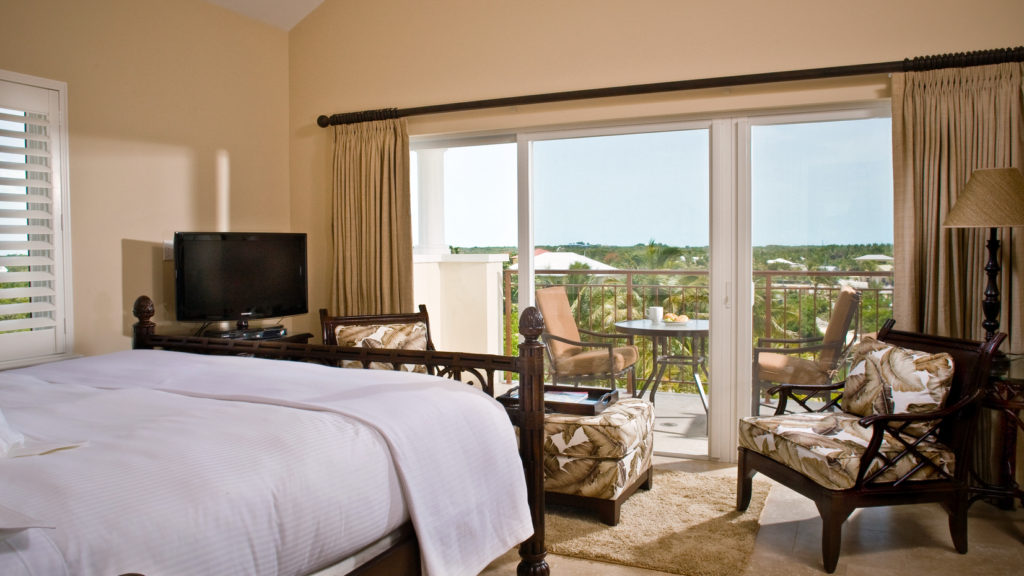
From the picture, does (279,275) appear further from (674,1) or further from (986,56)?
(986,56)

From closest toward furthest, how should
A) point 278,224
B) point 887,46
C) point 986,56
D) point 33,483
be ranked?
point 33,483, point 986,56, point 887,46, point 278,224

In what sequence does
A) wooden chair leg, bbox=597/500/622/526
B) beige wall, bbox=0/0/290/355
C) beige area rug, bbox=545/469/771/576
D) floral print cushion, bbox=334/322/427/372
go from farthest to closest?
floral print cushion, bbox=334/322/427/372 < beige wall, bbox=0/0/290/355 < wooden chair leg, bbox=597/500/622/526 < beige area rug, bbox=545/469/771/576

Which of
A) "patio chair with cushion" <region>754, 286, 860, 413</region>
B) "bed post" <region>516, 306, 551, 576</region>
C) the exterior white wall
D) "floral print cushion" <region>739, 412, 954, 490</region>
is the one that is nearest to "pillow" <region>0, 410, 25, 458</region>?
"bed post" <region>516, 306, 551, 576</region>

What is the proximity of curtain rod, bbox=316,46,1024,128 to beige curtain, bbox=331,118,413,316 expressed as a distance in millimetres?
74

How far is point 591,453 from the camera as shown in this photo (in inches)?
116

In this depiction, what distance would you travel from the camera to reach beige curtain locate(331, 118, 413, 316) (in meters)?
4.35

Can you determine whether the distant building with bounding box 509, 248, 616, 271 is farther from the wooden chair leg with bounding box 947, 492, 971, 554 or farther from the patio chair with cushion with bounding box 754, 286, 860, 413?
the wooden chair leg with bounding box 947, 492, 971, 554

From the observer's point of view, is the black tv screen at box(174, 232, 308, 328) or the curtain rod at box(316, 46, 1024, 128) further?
the black tv screen at box(174, 232, 308, 328)

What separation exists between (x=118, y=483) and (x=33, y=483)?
142mm

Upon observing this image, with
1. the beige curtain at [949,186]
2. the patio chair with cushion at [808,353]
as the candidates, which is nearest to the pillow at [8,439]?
the patio chair with cushion at [808,353]

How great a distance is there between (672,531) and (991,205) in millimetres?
1842

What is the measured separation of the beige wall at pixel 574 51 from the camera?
135 inches

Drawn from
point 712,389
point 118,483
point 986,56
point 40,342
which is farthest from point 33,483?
point 986,56

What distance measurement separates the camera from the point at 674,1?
376 centimetres
